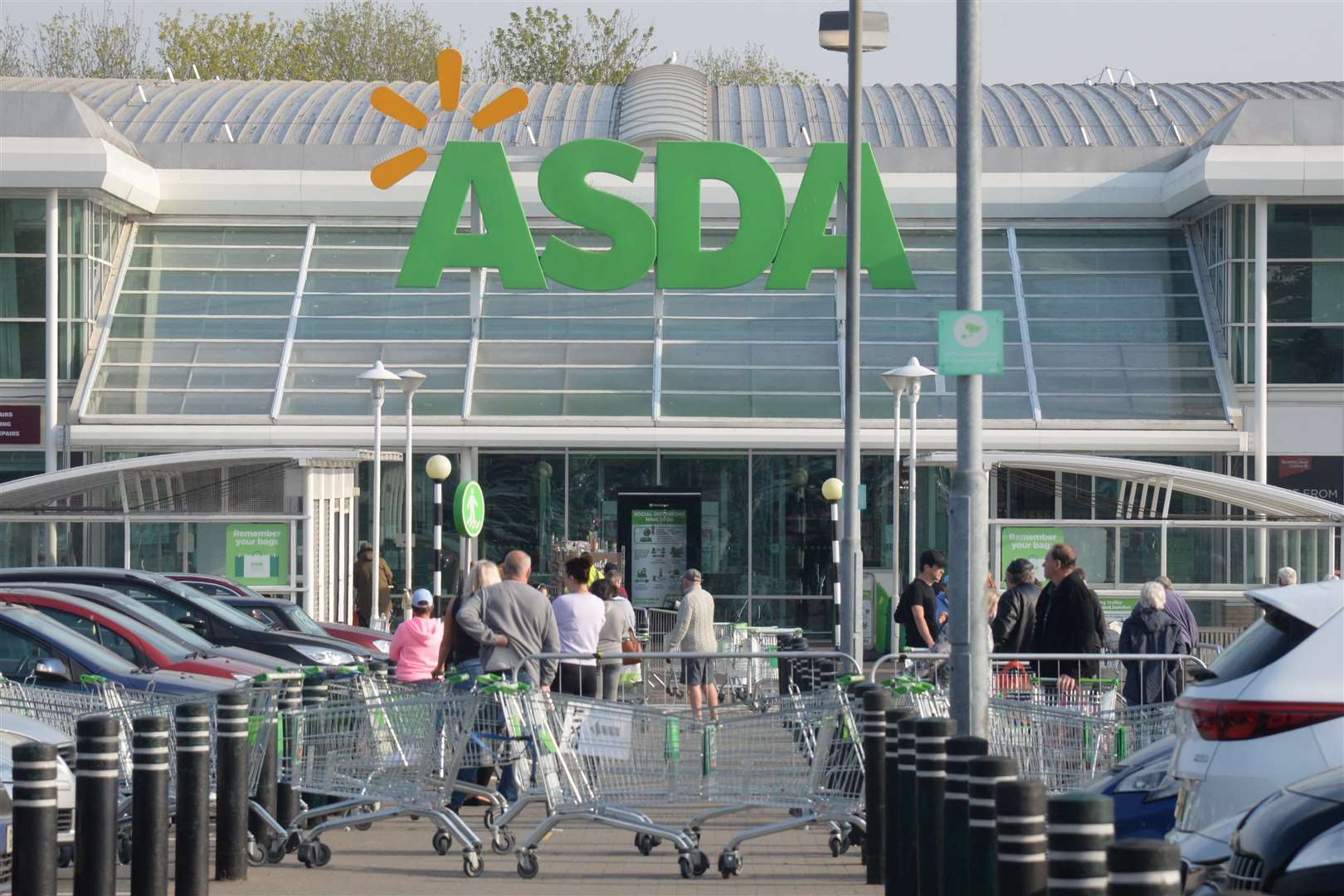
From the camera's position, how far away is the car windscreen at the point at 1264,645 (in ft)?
23.7

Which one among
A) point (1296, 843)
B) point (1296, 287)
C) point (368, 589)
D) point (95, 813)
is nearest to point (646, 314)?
point (368, 589)

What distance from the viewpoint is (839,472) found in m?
30.6

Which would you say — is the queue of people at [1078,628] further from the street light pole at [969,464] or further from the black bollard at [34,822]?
the black bollard at [34,822]

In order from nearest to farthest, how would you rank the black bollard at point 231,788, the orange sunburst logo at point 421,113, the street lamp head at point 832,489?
the black bollard at point 231,788, the street lamp head at point 832,489, the orange sunburst logo at point 421,113

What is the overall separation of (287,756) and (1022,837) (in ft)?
20.2

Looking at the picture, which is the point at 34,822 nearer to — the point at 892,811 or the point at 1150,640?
the point at 892,811

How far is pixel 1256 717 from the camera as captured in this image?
23.0 ft

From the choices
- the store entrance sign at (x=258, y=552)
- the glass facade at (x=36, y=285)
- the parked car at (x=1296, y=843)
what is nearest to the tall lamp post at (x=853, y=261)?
the store entrance sign at (x=258, y=552)

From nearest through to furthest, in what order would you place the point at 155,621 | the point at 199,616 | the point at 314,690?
the point at 314,690 → the point at 155,621 → the point at 199,616

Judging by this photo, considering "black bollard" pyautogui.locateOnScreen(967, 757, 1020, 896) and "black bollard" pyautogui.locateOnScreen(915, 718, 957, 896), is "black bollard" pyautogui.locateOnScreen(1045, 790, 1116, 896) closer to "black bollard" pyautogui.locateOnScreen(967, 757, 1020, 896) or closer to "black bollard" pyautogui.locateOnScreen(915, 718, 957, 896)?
"black bollard" pyautogui.locateOnScreen(967, 757, 1020, 896)

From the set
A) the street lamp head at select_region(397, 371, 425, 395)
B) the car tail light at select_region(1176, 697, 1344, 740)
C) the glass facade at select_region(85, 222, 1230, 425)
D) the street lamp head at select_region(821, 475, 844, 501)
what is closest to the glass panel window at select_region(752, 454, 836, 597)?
the glass facade at select_region(85, 222, 1230, 425)

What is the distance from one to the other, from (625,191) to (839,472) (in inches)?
286

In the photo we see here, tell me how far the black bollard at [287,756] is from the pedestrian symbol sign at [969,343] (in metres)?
4.45

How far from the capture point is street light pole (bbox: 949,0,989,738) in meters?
10.6
